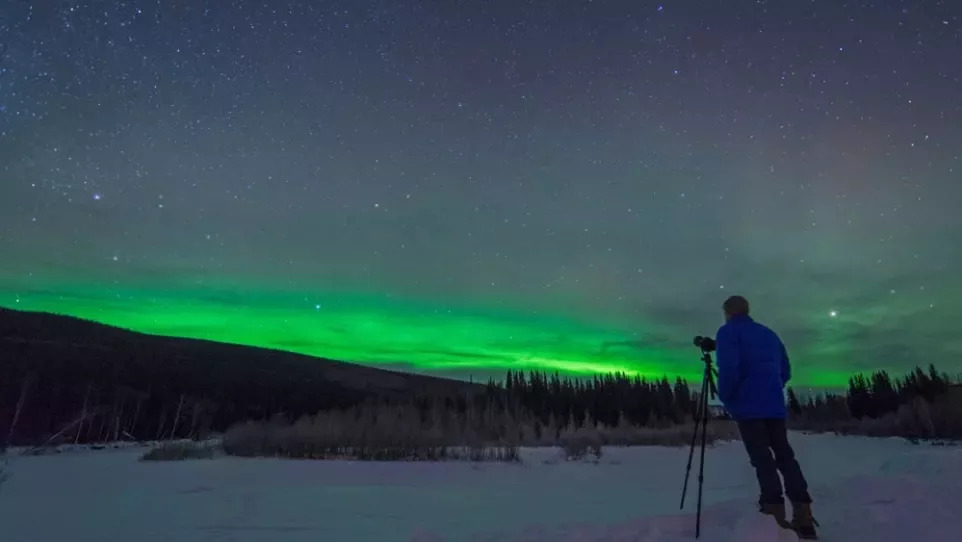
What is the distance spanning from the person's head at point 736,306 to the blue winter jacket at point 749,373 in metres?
0.25

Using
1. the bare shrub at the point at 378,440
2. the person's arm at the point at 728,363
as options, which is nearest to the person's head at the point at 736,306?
the person's arm at the point at 728,363

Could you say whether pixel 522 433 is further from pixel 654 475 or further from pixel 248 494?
pixel 248 494

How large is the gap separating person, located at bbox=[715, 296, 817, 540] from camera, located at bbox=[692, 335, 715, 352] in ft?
1.44

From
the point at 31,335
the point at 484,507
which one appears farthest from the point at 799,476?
the point at 31,335

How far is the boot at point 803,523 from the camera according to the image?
521 centimetres

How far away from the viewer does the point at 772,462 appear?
5.76 m

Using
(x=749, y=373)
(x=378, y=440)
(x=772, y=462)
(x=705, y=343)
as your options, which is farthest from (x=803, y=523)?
(x=378, y=440)

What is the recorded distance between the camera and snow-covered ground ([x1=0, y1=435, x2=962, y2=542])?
555 cm

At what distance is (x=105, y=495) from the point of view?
363 inches

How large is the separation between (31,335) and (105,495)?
8018 cm

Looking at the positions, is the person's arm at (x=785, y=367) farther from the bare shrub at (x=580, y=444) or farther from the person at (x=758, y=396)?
the bare shrub at (x=580, y=444)

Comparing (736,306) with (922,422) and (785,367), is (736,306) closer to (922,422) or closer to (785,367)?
(785,367)

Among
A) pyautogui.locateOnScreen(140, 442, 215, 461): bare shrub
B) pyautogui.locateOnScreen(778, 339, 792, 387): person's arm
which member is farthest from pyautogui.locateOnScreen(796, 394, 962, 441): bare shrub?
pyautogui.locateOnScreen(140, 442, 215, 461): bare shrub

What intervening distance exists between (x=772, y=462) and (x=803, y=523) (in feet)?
2.02
